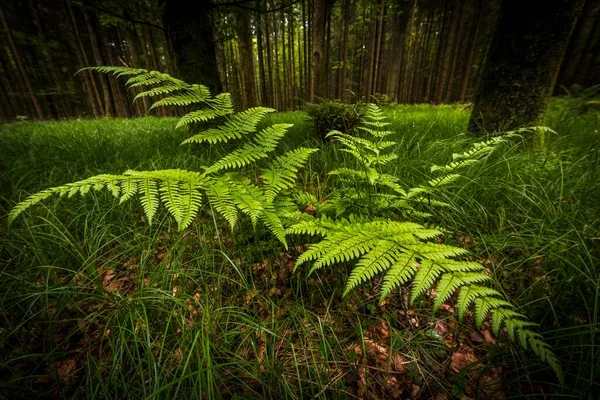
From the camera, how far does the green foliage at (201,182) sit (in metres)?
1.07

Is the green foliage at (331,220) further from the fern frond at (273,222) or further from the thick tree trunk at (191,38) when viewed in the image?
the thick tree trunk at (191,38)

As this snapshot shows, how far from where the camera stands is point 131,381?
42.4 inches

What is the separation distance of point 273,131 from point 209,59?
2509 mm

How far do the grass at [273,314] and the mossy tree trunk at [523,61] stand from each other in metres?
0.78

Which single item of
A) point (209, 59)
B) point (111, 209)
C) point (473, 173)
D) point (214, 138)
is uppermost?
point (209, 59)

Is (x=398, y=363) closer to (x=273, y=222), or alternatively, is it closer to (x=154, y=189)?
(x=273, y=222)

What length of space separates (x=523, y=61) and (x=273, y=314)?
3359 mm

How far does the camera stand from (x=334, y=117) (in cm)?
334

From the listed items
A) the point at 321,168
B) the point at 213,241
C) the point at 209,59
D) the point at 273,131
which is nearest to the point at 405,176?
the point at 321,168

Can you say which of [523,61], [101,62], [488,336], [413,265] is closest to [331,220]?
[413,265]

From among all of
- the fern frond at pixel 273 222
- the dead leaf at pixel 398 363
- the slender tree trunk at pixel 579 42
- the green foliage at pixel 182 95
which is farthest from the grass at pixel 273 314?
the slender tree trunk at pixel 579 42

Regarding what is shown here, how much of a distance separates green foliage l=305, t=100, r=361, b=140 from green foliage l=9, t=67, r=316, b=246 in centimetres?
198

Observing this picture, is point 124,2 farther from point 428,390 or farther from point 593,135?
point 593,135

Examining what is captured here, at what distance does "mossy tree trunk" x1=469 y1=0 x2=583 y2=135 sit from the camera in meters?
2.27
